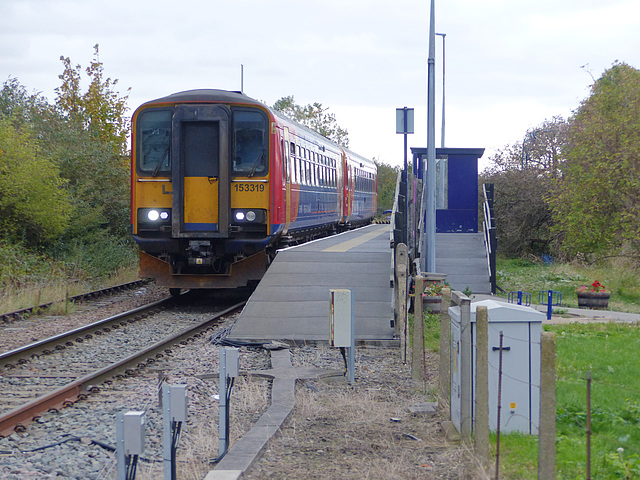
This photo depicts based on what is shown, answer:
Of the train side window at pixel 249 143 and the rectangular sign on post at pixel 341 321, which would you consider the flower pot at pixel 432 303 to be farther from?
the rectangular sign on post at pixel 341 321

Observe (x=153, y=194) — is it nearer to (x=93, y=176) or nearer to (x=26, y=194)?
(x=26, y=194)

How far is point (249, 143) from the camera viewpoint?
14.4m

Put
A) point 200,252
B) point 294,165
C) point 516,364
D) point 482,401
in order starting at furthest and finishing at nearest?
1. point 294,165
2. point 200,252
3. point 516,364
4. point 482,401

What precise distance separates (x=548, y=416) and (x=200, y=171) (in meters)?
10.4

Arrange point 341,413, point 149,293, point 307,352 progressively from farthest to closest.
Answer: point 149,293 < point 307,352 < point 341,413

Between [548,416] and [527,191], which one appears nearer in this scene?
[548,416]

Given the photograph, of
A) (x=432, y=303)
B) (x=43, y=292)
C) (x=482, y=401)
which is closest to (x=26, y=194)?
(x=43, y=292)

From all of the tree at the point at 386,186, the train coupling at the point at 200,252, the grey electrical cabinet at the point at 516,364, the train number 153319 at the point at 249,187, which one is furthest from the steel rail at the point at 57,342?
the tree at the point at 386,186

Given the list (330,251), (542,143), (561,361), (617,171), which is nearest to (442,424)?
(561,361)

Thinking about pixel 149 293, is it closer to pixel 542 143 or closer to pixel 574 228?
pixel 574 228

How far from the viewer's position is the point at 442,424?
6.48m

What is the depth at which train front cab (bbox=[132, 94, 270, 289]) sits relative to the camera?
1413cm

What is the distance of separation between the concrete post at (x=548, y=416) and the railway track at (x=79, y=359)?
422 cm

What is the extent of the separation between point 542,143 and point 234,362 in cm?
2897
